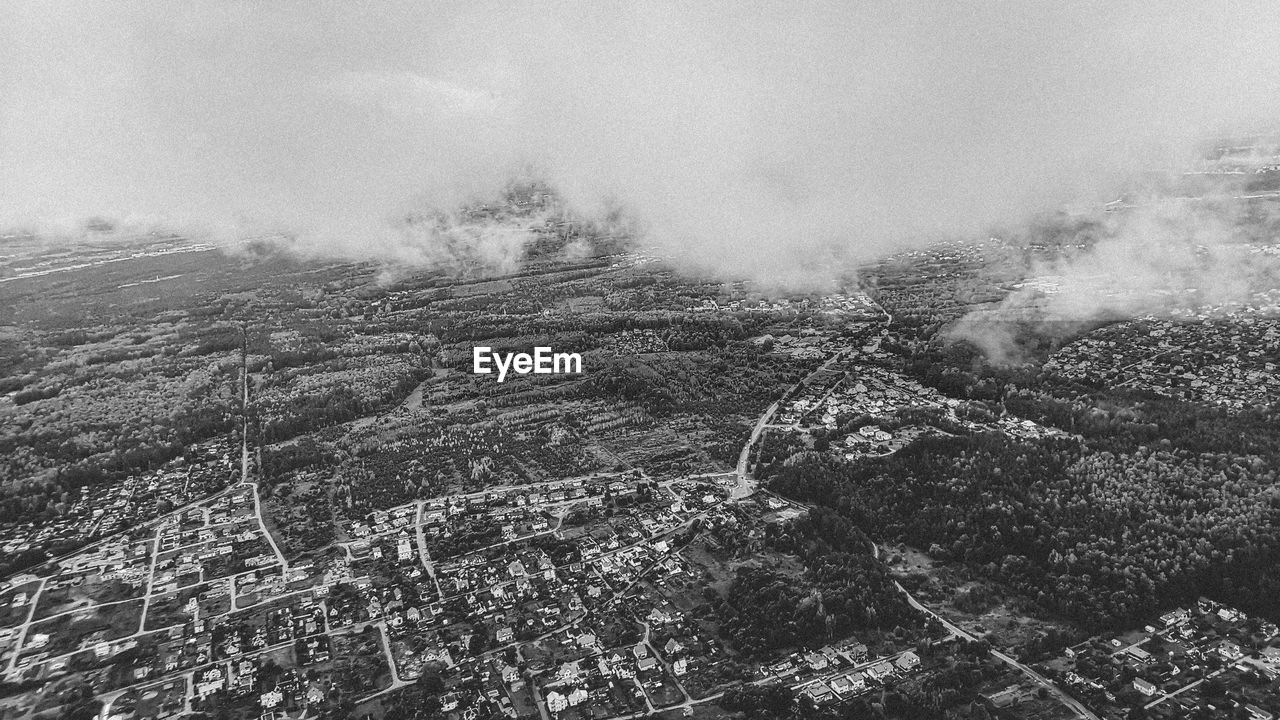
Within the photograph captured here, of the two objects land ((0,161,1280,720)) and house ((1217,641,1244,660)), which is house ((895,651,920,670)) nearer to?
land ((0,161,1280,720))

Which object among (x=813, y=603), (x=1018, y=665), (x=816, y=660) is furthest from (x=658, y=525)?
(x=1018, y=665)

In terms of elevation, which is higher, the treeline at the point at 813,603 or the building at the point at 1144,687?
Answer: the treeline at the point at 813,603

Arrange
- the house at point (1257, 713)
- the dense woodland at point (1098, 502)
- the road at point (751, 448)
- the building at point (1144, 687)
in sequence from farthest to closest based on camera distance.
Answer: the road at point (751, 448), the dense woodland at point (1098, 502), the building at point (1144, 687), the house at point (1257, 713)

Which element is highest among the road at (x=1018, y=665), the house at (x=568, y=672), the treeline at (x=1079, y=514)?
the treeline at (x=1079, y=514)

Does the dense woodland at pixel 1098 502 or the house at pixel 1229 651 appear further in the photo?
the dense woodland at pixel 1098 502

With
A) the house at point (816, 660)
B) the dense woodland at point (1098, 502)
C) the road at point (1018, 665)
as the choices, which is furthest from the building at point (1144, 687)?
the house at point (816, 660)

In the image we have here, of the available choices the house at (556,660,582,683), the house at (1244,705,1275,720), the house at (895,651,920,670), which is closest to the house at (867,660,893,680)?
the house at (895,651,920,670)

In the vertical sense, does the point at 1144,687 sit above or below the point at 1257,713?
above

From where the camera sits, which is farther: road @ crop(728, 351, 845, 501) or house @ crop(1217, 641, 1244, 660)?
road @ crop(728, 351, 845, 501)

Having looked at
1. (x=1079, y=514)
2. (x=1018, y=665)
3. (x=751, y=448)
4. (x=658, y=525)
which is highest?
(x=1079, y=514)

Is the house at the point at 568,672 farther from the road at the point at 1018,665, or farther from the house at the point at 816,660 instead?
the road at the point at 1018,665

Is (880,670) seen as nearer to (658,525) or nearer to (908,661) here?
(908,661)
